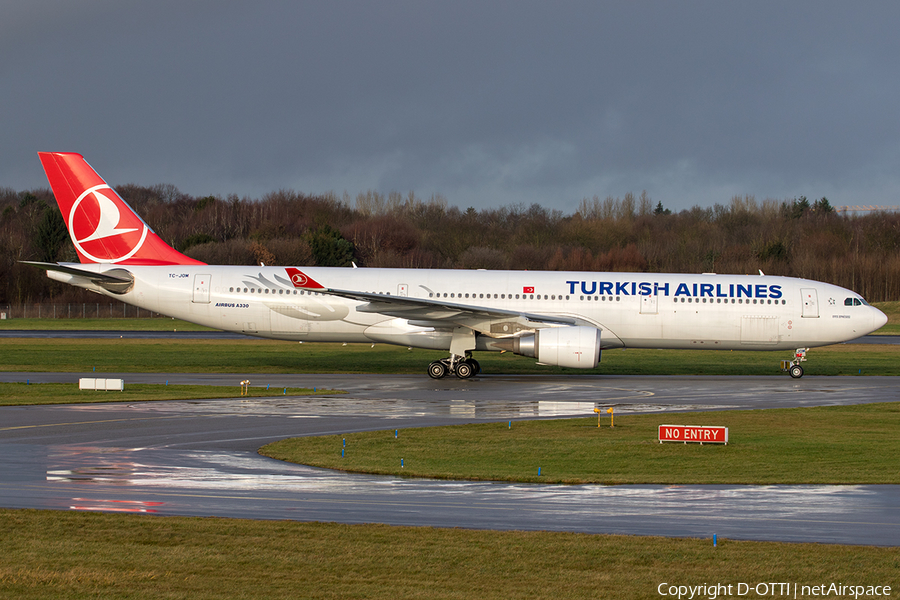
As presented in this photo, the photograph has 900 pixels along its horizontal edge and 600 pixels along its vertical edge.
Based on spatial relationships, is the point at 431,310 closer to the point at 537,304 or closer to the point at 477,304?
the point at 477,304

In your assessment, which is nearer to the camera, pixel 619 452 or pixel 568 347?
pixel 619 452

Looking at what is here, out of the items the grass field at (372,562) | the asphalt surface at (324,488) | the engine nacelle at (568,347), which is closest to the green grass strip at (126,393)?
the asphalt surface at (324,488)

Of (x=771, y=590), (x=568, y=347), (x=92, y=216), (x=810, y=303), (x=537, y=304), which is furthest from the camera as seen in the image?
(x=92, y=216)

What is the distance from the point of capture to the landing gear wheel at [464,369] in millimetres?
28141

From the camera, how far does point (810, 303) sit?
2920 centimetres

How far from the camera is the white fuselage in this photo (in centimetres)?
2870

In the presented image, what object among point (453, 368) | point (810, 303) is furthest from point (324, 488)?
point (810, 303)

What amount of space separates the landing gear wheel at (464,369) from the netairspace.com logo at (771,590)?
67.6 ft

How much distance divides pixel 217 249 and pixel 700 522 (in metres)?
75.3

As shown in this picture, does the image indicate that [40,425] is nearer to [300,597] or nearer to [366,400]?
[366,400]

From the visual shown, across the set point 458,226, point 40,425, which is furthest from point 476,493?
point 458,226

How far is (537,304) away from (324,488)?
1788 centimetres

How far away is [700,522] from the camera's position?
9852 mm

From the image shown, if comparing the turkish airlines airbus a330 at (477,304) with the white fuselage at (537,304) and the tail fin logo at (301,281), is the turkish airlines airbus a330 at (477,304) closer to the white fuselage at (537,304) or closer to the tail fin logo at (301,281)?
the white fuselage at (537,304)
